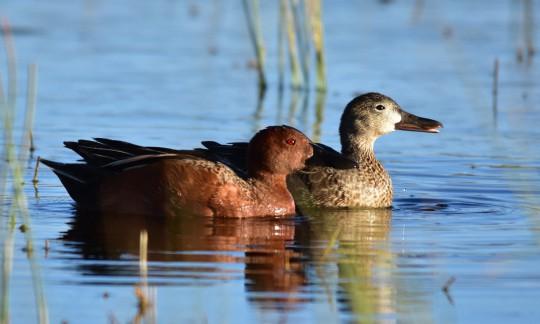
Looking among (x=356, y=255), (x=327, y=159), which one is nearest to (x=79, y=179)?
(x=327, y=159)

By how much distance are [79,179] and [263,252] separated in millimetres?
2374

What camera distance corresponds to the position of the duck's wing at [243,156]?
36.4ft

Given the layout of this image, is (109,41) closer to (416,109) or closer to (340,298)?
(416,109)

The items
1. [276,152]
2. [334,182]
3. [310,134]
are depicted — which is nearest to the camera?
[276,152]

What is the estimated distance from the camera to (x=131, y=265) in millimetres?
8211

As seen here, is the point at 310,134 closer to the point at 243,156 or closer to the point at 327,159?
the point at 327,159

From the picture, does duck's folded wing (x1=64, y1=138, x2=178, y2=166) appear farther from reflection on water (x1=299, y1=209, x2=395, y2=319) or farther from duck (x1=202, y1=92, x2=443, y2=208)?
reflection on water (x1=299, y1=209, x2=395, y2=319)

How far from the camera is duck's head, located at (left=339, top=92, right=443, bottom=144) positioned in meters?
12.0

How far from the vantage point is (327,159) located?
444 inches

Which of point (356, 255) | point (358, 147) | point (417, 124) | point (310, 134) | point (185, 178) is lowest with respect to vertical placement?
point (356, 255)

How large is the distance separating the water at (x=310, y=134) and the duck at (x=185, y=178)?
190 mm

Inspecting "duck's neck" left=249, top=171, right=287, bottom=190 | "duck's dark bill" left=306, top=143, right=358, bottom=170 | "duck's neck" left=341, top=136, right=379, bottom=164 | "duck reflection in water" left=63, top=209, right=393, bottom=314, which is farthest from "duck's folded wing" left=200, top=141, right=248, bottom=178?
"duck's neck" left=341, top=136, right=379, bottom=164

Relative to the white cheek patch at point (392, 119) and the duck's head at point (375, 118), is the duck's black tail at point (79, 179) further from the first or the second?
the white cheek patch at point (392, 119)

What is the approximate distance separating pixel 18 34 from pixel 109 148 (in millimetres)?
10471
